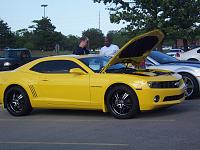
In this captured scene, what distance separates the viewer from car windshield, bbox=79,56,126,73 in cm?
996

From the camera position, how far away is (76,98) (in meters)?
9.79

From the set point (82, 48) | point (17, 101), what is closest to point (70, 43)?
point (82, 48)

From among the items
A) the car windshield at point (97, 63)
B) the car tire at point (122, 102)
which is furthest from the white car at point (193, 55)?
the car tire at point (122, 102)

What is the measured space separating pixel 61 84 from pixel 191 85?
3761 millimetres

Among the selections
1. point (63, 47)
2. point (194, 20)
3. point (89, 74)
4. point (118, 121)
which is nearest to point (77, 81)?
point (89, 74)

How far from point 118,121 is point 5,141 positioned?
2354mm

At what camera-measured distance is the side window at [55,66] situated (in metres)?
10.1

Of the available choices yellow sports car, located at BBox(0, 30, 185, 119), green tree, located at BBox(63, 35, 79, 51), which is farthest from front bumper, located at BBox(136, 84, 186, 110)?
green tree, located at BBox(63, 35, 79, 51)

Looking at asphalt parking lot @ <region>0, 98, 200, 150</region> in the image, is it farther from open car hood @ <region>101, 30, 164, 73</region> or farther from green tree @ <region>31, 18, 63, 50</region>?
green tree @ <region>31, 18, 63, 50</region>

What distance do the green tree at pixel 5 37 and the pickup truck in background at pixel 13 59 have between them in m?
39.6

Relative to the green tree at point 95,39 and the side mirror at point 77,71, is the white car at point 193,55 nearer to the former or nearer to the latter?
the side mirror at point 77,71

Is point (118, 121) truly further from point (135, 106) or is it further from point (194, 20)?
point (194, 20)

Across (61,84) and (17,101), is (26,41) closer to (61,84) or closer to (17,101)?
(17,101)

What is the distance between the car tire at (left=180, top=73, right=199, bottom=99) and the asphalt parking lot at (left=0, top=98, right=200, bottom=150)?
1.32 meters
